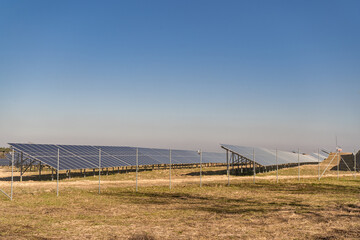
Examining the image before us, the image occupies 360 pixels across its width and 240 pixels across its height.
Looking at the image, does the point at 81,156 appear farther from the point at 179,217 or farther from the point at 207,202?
the point at 179,217

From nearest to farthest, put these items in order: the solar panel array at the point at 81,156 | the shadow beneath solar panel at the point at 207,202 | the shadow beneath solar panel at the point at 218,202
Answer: the shadow beneath solar panel at the point at 218,202 → the shadow beneath solar panel at the point at 207,202 → the solar panel array at the point at 81,156

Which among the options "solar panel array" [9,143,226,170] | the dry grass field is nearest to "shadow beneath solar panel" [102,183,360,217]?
the dry grass field

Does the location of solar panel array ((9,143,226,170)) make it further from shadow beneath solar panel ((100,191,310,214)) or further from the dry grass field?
shadow beneath solar panel ((100,191,310,214))

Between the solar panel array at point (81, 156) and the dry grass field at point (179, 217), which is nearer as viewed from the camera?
the dry grass field at point (179, 217)

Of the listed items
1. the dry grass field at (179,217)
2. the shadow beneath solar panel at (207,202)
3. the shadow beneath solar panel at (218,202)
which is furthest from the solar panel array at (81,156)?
the shadow beneath solar panel at (207,202)

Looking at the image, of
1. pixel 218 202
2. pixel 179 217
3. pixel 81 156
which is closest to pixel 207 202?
pixel 218 202

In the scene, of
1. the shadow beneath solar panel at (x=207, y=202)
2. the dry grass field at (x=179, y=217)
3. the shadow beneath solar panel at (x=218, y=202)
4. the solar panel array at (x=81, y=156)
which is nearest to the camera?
the dry grass field at (x=179, y=217)

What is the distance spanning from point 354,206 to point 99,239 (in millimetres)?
11644

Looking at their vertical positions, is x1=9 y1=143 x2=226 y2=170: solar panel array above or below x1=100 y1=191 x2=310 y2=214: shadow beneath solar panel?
above

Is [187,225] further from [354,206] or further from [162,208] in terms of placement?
[354,206]

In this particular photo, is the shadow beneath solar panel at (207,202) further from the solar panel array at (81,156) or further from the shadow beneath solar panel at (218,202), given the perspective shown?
→ the solar panel array at (81,156)

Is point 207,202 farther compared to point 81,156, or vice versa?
point 81,156

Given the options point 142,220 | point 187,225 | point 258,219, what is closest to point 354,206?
point 258,219

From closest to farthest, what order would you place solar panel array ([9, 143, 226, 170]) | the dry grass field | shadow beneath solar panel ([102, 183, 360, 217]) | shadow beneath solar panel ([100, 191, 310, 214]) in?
the dry grass field
shadow beneath solar panel ([102, 183, 360, 217])
shadow beneath solar panel ([100, 191, 310, 214])
solar panel array ([9, 143, 226, 170])
